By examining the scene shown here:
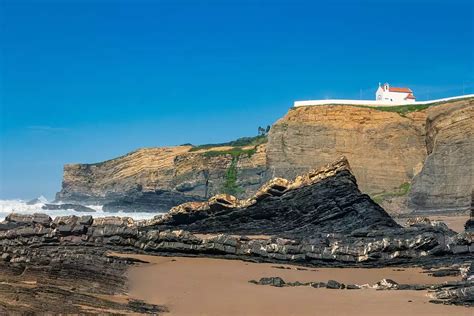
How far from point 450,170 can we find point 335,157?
14.7 meters

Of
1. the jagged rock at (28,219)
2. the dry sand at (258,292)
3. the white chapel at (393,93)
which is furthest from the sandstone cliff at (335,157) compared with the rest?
the dry sand at (258,292)

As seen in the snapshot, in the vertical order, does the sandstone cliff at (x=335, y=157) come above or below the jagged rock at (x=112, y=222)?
above

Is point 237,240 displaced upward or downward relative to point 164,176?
downward

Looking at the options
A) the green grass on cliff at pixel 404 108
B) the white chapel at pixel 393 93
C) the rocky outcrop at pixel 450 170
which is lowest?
the rocky outcrop at pixel 450 170

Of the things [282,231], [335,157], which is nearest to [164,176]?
[335,157]

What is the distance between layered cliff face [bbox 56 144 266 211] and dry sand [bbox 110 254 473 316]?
47.5 meters

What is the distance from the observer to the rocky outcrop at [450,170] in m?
51.5

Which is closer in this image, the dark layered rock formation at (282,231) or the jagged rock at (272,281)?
the jagged rock at (272,281)

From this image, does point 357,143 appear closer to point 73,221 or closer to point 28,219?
point 28,219

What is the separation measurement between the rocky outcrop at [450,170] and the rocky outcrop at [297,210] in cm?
2592

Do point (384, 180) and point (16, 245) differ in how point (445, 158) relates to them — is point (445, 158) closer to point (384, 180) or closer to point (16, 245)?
point (384, 180)

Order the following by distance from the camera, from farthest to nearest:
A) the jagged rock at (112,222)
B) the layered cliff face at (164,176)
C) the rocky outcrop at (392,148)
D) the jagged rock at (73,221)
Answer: the layered cliff face at (164,176) < the rocky outcrop at (392,148) < the jagged rock at (112,222) < the jagged rock at (73,221)

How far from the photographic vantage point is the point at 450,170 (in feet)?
172

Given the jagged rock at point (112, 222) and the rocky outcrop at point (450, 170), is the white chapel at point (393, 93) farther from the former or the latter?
the jagged rock at point (112, 222)
